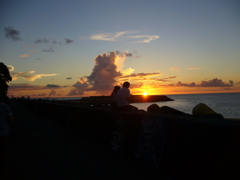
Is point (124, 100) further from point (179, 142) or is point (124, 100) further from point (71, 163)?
point (179, 142)

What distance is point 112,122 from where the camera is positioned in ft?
26.8

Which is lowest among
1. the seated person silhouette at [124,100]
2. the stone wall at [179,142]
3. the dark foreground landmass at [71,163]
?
the dark foreground landmass at [71,163]

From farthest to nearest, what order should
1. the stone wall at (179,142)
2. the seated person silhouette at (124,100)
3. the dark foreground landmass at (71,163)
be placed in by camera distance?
the seated person silhouette at (124,100), the dark foreground landmass at (71,163), the stone wall at (179,142)

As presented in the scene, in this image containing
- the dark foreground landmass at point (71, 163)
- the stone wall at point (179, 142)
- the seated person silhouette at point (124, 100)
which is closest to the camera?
the stone wall at point (179, 142)

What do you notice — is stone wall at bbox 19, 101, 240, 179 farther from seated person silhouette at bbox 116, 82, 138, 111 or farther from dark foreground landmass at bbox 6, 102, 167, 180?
seated person silhouette at bbox 116, 82, 138, 111

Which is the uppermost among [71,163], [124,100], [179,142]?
[124,100]

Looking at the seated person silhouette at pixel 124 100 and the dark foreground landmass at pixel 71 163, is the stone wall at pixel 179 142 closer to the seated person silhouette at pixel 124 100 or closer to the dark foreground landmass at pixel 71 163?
the dark foreground landmass at pixel 71 163

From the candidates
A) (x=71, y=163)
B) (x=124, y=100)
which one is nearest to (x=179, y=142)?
(x=71, y=163)

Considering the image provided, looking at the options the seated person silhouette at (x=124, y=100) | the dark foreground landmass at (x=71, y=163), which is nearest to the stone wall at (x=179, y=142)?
the dark foreground landmass at (x=71, y=163)

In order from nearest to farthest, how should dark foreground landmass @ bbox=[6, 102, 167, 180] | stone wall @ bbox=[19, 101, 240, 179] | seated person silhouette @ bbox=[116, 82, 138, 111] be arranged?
1. stone wall @ bbox=[19, 101, 240, 179]
2. dark foreground landmass @ bbox=[6, 102, 167, 180]
3. seated person silhouette @ bbox=[116, 82, 138, 111]

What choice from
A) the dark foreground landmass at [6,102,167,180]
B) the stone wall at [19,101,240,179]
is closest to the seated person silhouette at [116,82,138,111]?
the stone wall at [19,101,240,179]

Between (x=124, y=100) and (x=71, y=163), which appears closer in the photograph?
(x=71, y=163)

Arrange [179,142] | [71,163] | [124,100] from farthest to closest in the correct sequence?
[124,100], [71,163], [179,142]

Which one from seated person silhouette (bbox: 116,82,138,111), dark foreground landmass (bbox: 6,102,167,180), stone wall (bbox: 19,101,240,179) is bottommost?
dark foreground landmass (bbox: 6,102,167,180)
